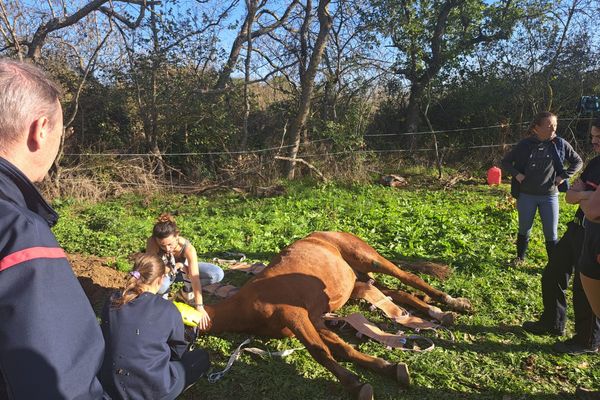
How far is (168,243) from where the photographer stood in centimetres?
387

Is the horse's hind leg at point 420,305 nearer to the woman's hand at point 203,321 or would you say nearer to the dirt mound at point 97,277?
the woman's hand at point 203,321

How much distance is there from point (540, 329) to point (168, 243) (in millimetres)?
3448

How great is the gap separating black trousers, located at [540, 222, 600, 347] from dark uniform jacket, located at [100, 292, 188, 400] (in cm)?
316

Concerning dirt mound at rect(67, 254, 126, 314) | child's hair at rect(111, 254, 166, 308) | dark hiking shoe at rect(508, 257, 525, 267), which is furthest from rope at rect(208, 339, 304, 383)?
dark hiking shoe at rect(508, 257, 525, 267)

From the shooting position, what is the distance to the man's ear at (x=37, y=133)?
44.6 inches

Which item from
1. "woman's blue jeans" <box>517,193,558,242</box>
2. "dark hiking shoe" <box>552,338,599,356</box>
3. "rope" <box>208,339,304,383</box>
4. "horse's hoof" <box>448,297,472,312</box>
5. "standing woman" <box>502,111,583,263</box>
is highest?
"standing woman" <box>502,111,583,263</box>

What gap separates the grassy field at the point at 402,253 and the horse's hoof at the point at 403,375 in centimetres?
6

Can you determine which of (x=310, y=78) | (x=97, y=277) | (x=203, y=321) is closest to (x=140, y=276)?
(x=203, y=321)

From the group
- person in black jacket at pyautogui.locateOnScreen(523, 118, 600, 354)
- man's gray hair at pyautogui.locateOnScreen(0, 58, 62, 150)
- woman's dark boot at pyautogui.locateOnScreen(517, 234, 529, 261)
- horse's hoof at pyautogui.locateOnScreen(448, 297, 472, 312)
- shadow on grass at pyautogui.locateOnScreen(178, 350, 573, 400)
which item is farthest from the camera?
woman's dark boot at pyautogui.locateOnScreen(517, 234, 529, 261)

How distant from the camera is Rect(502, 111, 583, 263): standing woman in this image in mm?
4668

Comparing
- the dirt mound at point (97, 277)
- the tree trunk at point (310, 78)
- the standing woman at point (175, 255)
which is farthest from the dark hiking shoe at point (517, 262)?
the tree trunk at point (310, 78)

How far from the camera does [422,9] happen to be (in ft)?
45.8

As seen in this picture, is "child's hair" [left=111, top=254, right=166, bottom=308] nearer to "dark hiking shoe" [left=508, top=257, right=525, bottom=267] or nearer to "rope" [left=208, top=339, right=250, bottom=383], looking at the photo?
"rope" [left=208, top=339, right=250, bottom=383]

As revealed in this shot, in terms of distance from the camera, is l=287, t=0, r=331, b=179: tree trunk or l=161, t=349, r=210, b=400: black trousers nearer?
l=161, t=349, r=210, b=400: black trousers
